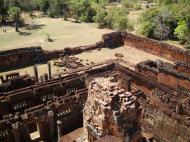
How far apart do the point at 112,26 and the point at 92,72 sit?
1041 inches

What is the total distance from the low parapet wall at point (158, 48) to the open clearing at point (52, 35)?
6.23 metres

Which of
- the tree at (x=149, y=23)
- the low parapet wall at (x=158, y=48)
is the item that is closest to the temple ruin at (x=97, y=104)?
the low parapet wall at (x=158, y=48)

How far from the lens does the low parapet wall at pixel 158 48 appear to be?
32281mm

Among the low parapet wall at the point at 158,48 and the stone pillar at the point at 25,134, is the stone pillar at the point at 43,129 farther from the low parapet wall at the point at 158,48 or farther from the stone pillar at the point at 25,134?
the low parapet wall at the point at 158,48

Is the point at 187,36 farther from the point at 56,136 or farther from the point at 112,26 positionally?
the point at 56,136

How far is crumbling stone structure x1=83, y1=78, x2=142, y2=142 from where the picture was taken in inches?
480

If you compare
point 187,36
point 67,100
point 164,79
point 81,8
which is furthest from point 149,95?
point 81,8

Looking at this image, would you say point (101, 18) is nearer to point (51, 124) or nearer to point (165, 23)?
point (165, 23)

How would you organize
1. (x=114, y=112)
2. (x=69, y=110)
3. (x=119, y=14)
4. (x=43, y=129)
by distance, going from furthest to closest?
(x=119, y=14) → (x=69, y=110) → (x=43, y=129) → (x=114, y=112)

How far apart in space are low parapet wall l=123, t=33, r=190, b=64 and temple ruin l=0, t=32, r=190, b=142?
0.15 meters

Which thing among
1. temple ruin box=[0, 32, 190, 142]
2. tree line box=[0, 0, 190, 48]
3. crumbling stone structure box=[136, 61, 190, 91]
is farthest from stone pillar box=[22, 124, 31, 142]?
tree line box=[0, 0, 190, 48]

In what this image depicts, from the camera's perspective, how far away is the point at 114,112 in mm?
12102

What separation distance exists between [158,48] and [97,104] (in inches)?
959

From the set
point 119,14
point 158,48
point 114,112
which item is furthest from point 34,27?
point 114,112
